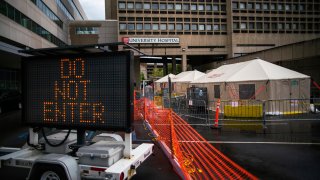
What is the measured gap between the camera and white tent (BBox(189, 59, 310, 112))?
17.0 metres

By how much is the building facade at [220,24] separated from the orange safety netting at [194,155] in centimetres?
4231

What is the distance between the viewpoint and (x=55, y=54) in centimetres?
530

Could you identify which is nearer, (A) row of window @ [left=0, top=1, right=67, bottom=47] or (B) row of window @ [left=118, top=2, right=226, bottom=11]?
(A) row of window @ [left=0, top=1, right=67, bottom=47]

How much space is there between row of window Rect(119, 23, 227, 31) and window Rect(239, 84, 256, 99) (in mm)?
38916

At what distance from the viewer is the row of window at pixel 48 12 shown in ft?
130

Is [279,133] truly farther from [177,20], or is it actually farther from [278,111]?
[177,20]

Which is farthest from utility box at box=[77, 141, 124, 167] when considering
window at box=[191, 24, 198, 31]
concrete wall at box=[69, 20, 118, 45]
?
concrete wall at box=[69, 20, 118, 45]

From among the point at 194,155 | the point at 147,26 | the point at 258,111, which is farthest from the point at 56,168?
the point at 147,26

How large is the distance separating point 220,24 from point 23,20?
3725cm

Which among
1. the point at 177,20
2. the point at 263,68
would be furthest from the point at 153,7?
the point at 263,68

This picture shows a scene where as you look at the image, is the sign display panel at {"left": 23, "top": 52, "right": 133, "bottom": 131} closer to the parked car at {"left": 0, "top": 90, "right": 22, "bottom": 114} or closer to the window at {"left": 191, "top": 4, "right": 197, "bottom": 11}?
the parked car at {"left": 0, "top": 90, "right": 22, "bottom": 114}

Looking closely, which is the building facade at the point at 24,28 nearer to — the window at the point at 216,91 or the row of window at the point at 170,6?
the row of window at the point at 170,6

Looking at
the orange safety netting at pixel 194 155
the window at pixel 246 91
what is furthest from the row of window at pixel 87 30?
the orange safety netting at pixel 194 155

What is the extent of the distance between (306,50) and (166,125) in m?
21.4
